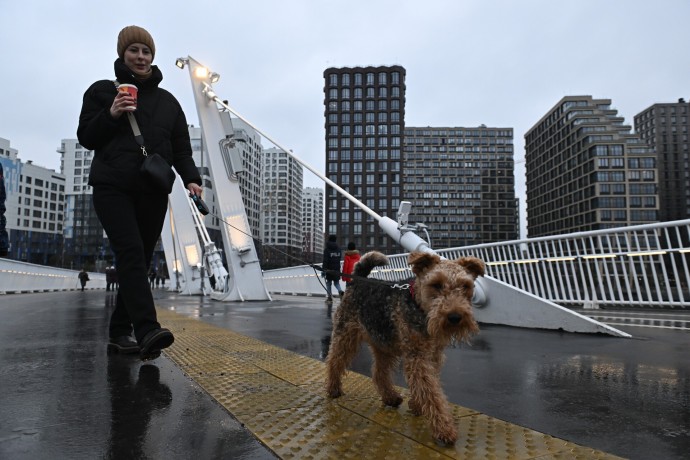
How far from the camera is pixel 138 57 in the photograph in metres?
4.17

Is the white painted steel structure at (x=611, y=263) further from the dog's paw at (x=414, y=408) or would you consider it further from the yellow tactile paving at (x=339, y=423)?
the dog's paw at (x=414, y=408)

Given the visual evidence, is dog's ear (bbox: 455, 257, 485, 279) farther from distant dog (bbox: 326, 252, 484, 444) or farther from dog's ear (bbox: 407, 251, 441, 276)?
dog's ear (bbox: 407, 251, 441, 276)

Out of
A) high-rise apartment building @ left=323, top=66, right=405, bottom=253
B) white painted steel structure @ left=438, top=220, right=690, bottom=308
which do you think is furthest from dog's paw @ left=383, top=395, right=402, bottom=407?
high-rise apartment building @ left=323, top=66, right=405, bottom=253

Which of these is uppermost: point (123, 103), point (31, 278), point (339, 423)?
point (123, 103)

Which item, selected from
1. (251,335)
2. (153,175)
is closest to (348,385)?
(153,175)

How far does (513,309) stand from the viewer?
7.50 meters

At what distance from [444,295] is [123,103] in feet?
9.34

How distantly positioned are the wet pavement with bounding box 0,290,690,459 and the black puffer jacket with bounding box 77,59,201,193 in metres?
1.62

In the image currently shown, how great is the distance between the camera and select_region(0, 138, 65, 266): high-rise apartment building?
11631cm

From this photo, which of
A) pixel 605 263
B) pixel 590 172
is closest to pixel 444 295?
pixel 605 263

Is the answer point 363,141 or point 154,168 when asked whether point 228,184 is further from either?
point 363,141

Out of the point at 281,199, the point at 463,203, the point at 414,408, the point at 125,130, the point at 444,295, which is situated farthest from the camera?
the point at 463,203

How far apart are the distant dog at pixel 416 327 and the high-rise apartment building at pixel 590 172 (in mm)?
132965

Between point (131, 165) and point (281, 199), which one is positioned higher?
point (281, 199)
